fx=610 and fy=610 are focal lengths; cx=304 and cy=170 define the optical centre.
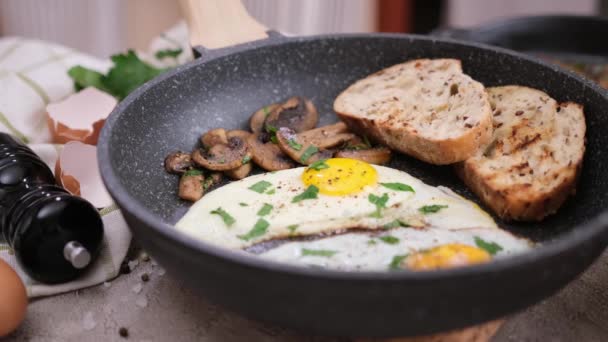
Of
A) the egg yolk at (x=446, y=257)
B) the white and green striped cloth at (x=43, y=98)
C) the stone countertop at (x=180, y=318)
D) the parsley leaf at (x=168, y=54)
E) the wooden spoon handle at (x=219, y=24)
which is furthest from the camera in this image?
the parsley leaf at (x=168, y=54)

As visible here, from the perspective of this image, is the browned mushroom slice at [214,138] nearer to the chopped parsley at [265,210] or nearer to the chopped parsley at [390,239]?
the chopped parsley at [265,210]

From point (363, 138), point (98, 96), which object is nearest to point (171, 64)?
point (98, 96)

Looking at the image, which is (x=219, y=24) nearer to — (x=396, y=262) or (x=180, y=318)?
(x=180, y=318)

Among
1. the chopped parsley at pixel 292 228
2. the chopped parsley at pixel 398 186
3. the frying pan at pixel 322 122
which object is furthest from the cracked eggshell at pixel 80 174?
the chopped parsley at pixel 398 186

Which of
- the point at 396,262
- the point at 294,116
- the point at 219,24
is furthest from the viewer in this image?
the point at 219,24

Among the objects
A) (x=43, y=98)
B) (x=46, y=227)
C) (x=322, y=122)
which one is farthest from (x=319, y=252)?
(x=43, y=98)

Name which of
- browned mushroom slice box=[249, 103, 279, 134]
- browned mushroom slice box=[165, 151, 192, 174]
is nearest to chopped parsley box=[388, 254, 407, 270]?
browned mushroom slice box=[165, 151, 192, 174]
